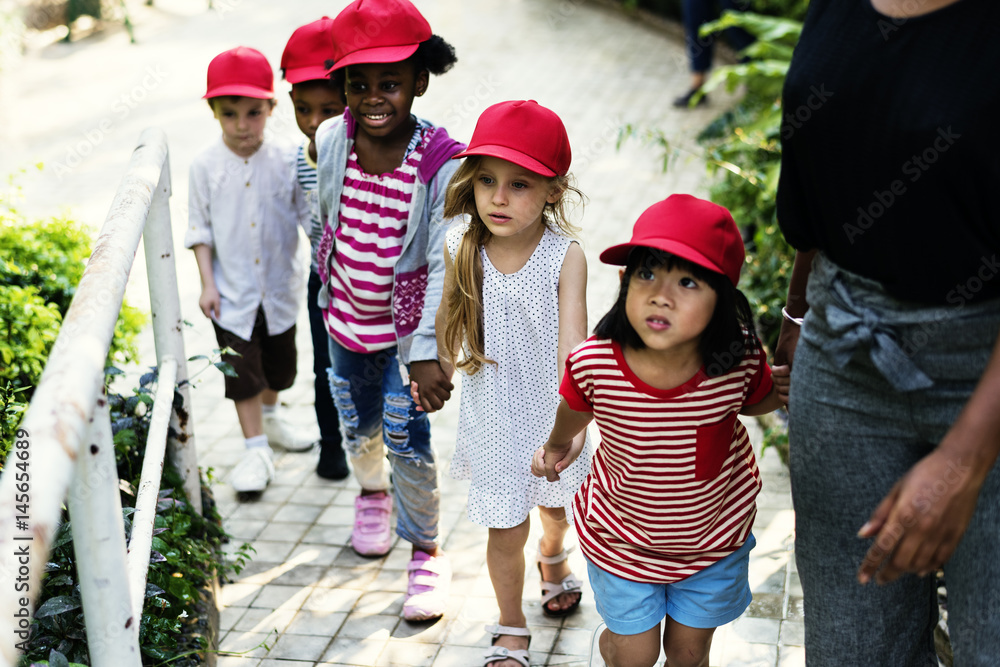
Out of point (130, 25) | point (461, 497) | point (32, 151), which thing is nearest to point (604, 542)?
point (461, 497)

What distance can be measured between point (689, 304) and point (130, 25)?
11.5 metres

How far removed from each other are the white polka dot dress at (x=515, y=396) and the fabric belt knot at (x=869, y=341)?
3.14 ft

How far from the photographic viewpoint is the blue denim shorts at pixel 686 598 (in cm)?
229

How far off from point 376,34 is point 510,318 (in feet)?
2.96

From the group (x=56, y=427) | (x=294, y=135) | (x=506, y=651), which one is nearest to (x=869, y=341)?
(x=56, y=427)

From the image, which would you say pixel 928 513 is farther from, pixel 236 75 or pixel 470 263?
pixel 236 75

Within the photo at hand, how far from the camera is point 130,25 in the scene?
1191cm

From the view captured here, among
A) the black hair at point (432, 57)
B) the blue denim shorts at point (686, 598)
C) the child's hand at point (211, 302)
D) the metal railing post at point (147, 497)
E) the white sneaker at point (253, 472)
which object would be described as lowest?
the white sneaker at point (253, 472)

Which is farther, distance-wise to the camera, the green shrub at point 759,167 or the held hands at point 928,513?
the green shrub at point 759,167

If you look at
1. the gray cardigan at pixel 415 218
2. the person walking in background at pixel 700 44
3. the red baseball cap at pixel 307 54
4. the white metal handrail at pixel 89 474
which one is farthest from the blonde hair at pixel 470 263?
the person walking in background at pixel 700 44

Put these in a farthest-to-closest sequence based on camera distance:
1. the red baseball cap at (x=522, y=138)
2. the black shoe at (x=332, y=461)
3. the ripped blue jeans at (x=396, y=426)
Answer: the black shoe at (x=332, y=461), the ripped blue jeans at (x=396, y=426), the red baseball cap at (x=522, y=138)

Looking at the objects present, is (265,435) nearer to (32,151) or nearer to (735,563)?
(735,563)

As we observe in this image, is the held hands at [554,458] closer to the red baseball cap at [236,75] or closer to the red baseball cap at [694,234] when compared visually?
the red baseball cap at [694,234]

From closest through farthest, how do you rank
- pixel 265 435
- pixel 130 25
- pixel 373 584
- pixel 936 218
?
pixel 936 218 < pixel 373 584 < pixel 265 435 < pixel 130 25
